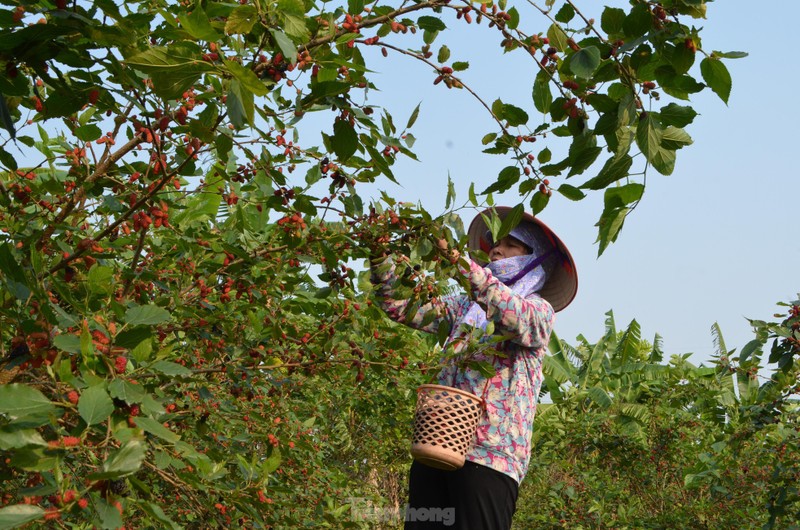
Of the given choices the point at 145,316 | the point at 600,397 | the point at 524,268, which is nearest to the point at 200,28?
the point at 145,316

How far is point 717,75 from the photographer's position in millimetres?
1209

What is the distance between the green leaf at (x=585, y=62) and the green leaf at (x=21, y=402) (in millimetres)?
873

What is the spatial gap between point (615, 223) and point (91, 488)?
2.94 feet

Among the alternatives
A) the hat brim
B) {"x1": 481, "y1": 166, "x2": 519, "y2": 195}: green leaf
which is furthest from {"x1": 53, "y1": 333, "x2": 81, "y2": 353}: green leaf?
the hat brim

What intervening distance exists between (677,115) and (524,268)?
6.08 ft

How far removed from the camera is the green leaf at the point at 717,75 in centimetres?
120

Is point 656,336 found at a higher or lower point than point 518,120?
higher

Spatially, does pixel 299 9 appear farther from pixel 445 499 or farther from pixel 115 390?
pixel 445 499

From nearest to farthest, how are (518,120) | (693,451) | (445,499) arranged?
(518,120) < (445,499) < (693,451)

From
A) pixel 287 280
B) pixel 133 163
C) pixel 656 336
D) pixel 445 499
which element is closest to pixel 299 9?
pixel 133 163

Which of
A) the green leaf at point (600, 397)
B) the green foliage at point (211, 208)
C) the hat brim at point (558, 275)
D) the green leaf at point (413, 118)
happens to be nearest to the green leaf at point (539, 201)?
the green foliage at point (211, 208)

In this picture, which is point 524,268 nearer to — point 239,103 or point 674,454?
point 239,103

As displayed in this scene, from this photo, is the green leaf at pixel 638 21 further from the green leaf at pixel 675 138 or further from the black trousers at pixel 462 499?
the black trousers at pixel 462 499

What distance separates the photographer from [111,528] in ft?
3.75
